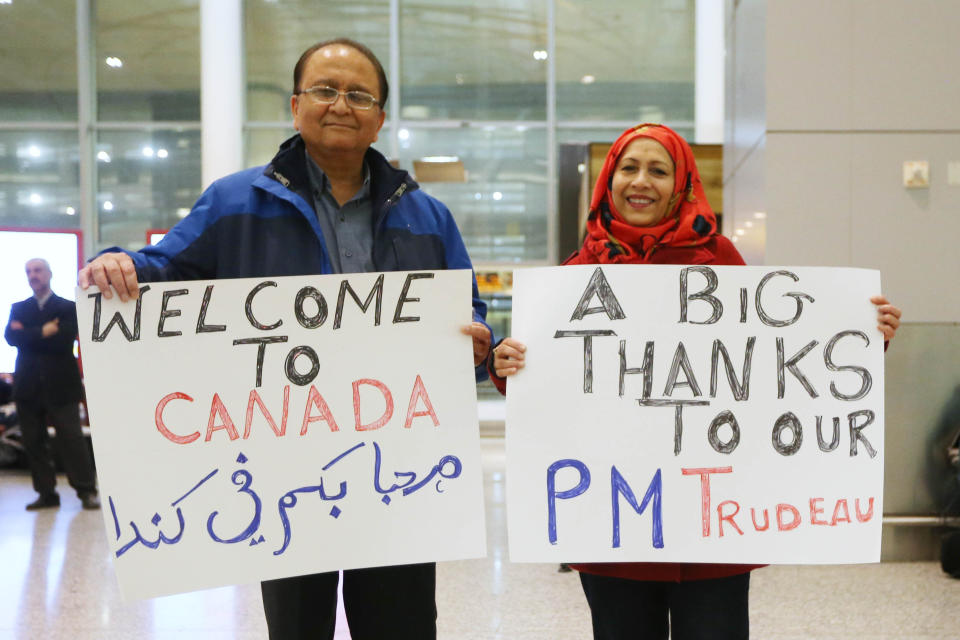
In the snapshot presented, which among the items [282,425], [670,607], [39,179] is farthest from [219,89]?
[670,607]

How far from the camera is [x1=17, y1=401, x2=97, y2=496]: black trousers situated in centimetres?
562

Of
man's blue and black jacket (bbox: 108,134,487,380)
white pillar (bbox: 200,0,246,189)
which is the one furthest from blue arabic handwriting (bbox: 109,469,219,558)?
white pillar (bbox: 200,0,246,189)

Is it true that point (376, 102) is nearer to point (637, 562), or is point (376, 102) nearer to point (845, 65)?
point (637, 562)

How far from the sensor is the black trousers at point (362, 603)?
5.48ft

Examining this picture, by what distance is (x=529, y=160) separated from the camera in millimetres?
9977

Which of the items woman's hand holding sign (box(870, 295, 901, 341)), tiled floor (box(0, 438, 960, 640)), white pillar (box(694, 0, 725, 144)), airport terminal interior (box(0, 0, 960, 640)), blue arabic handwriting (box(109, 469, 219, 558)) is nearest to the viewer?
blue arabic handwriting (box(109, 469, 219, 558))

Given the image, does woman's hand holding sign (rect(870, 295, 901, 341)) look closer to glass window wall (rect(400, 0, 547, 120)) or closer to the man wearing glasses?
the man wearing glasses

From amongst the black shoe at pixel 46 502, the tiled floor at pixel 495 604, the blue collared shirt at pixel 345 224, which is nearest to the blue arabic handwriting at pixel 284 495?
the blue collared shirt at pixel 345 224

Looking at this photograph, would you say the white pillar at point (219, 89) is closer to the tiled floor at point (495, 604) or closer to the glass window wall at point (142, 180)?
the glass window wall at point (142, 180)

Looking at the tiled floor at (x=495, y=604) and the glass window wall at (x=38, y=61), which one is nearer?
the tiled floor at (x=495, y=604)

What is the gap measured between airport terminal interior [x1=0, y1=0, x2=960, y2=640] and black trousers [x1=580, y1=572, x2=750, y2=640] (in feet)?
0.71

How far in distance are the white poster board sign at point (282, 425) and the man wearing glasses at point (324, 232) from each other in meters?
0.07

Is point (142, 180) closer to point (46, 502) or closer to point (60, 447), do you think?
point (60, 447)

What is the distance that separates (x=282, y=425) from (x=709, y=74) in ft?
28.4
